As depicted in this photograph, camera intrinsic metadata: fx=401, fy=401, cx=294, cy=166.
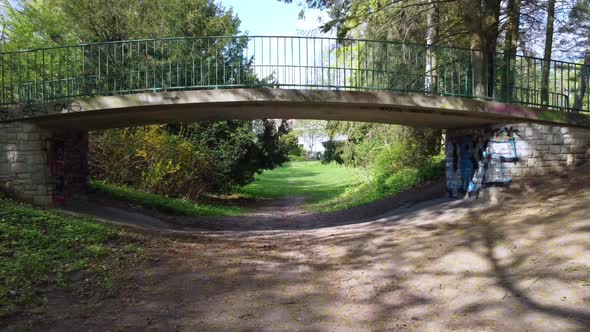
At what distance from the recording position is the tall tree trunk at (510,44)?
9.48 m

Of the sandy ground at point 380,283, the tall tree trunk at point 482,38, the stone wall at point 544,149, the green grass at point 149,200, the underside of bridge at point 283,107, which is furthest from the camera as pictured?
the green grass at point 149,200

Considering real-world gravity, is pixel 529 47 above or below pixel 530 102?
above

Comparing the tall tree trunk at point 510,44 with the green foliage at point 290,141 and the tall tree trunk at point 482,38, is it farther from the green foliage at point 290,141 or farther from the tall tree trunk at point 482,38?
the green foliage at point 290,141

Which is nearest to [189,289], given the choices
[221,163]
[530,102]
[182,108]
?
[182,108]

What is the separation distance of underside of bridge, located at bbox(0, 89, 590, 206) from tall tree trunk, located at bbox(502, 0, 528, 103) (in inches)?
29.6

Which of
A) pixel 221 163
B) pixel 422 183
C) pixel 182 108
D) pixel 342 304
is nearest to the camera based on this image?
pixel 342 304

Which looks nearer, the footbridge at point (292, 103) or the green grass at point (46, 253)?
the green grass at point (46, 253)

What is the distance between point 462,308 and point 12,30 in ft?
78.2

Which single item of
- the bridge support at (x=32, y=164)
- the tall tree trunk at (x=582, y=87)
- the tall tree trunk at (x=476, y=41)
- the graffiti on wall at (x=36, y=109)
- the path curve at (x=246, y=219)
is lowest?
the path curve at (x=246, y=219)

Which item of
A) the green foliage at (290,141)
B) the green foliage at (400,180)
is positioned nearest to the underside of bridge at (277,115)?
the green foliage at (400,180)

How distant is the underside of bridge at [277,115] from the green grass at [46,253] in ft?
4.68

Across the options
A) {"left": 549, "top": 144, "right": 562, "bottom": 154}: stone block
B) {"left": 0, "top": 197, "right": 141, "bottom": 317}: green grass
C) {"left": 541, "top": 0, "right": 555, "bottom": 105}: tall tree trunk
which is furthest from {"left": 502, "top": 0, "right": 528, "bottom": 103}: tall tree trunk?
{"left": 0, "top": 197, "right": 141, "bottom": 317}: green grass

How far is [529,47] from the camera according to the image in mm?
13445

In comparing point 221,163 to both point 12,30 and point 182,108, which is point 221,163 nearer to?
point 182,108
